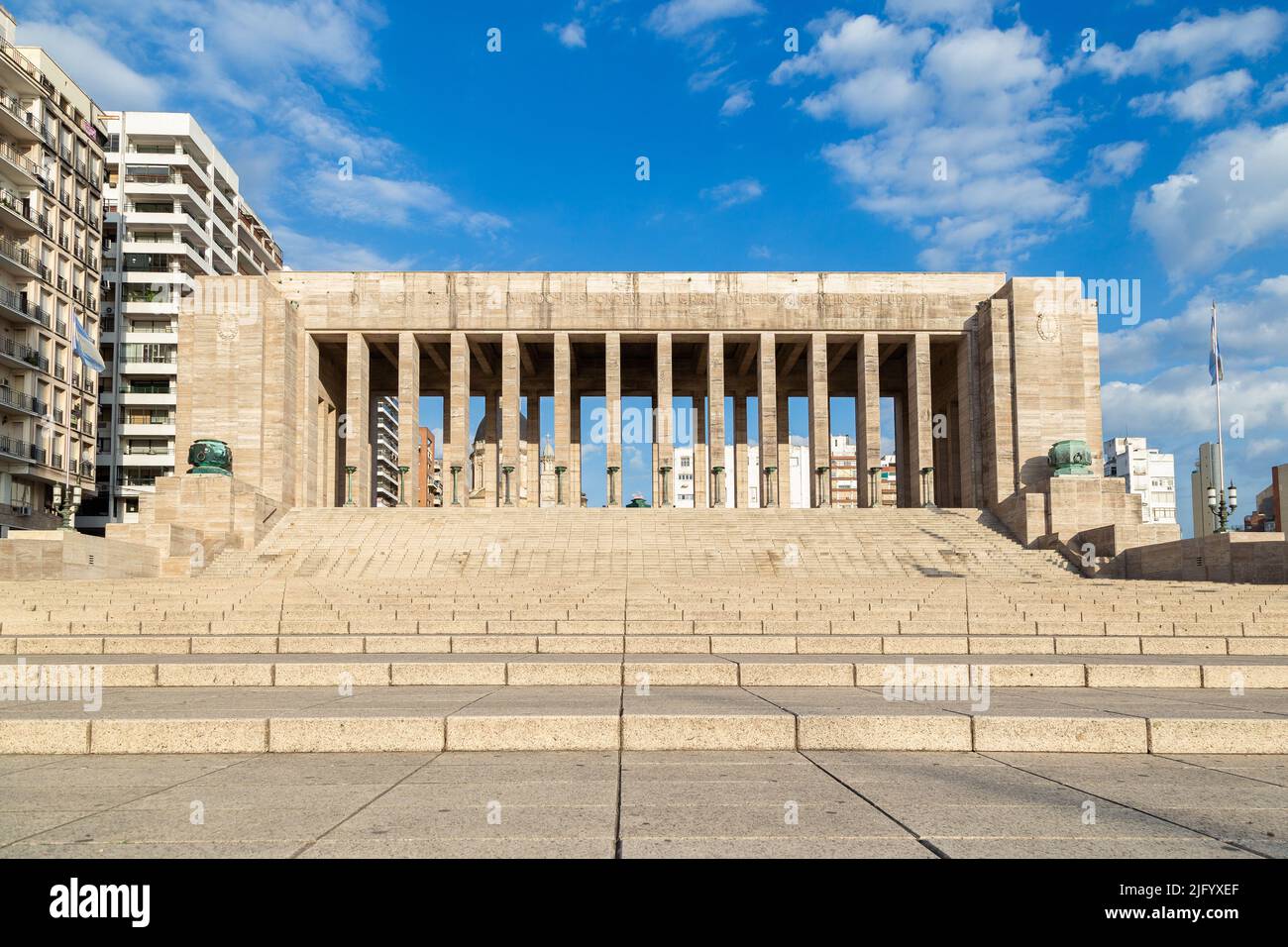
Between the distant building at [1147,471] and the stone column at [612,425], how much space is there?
115 meters

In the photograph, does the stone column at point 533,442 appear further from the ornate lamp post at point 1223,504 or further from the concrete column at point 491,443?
the ornate lamp post at point 1223,504

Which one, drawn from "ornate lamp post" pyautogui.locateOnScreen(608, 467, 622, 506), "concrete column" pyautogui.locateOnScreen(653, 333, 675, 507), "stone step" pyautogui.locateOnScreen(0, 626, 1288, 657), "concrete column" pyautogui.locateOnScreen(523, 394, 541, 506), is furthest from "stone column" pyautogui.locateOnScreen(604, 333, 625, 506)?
"stone step" pyautogui.locateOnScreen(0, 626, 1288, 657)

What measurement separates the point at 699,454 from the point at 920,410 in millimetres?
10739

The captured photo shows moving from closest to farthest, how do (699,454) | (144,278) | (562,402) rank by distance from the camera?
(562,402), (699,454), (144,278)

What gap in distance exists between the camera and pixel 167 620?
44.8 feet

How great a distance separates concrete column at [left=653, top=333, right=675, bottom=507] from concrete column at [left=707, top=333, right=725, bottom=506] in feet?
5.99

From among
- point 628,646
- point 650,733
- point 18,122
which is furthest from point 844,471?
point 650,733

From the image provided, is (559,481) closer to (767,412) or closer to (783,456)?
(767,412)

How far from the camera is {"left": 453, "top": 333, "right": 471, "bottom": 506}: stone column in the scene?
4075 cm

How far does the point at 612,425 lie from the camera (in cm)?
4250

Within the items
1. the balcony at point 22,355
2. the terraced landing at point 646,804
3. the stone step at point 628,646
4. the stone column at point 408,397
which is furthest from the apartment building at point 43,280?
the terraced landing at point 646,804

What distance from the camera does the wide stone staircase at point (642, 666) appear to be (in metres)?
6.01

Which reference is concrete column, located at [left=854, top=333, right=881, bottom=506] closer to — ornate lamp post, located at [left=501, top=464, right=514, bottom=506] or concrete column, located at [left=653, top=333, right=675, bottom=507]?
concrete column, located at [left=653, top=333, right=675, bottom=507]
